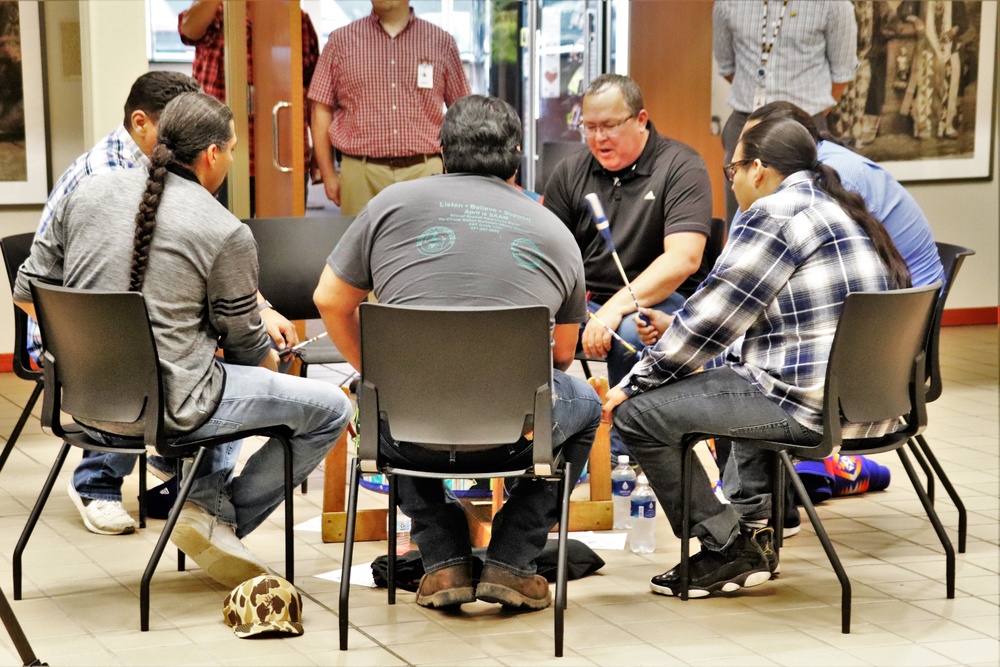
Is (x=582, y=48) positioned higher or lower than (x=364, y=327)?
higher

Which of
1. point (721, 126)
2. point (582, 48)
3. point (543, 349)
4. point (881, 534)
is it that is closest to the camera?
point (543, 349)

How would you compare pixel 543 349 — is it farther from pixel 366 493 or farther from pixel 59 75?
pixel 59 75

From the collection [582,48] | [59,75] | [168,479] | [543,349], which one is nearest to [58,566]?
[168,479]

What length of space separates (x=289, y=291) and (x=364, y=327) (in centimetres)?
166

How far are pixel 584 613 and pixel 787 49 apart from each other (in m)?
3.52

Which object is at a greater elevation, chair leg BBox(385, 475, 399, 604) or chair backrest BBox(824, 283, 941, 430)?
chair backrest BBox(824, 283, 941, 430)

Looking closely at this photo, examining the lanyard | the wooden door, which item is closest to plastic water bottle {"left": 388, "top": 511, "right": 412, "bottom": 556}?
the wooden door

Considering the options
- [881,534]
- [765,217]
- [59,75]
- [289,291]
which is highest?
[59,75]

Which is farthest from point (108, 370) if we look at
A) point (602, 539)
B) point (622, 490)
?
point (622, 490)

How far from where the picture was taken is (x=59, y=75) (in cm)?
582

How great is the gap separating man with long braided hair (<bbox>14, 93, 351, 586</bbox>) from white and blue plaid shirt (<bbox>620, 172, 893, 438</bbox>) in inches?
36.3

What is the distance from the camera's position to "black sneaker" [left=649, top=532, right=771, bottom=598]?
122 inches

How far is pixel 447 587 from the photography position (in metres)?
2.99

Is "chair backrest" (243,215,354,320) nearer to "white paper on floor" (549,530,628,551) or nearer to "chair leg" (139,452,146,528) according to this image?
"chair leg" (139,452,146,528)
